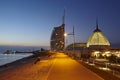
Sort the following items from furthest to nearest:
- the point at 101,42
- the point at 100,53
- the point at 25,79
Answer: the point at 101,42 < the point at 100,53 < the point at 25,79

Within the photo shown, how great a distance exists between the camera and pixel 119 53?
232ft

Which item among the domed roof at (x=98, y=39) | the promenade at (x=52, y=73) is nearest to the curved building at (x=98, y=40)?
the domed roof at (x=98, y=39)

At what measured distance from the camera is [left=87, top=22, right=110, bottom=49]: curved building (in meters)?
134

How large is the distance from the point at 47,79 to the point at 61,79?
Result: 3.46ft

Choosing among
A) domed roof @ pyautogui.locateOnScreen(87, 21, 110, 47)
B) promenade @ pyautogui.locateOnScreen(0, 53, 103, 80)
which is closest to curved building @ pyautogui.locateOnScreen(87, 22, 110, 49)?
domed roof @ pyautogui.locateOnScreen(87, 21, 110, 47)

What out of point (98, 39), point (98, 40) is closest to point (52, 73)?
point (98, 40)

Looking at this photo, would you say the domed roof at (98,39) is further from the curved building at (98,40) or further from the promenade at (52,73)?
the promenade at (52,73)

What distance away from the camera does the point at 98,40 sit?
135125 millimetres

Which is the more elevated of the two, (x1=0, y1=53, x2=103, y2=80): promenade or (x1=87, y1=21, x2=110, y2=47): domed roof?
(x1=87, y1=21, x2=110, y2=47): domed roof

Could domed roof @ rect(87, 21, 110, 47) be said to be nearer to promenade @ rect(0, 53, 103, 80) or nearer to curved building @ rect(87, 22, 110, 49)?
curved building @ rect(87, 22, 110, 49)

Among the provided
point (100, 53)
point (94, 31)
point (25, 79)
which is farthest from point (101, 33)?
point (25, 79)

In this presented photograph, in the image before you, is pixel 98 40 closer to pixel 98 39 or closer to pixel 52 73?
pixel 98 39

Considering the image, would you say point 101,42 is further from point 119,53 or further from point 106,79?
point 106,79

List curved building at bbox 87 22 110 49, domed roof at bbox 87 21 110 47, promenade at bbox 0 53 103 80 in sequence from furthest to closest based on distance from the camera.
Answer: domed roof at bbox 87 21 110 47 < curved building at bbox 87 22 110 49 < promenade at bbox 0 53 103 80
